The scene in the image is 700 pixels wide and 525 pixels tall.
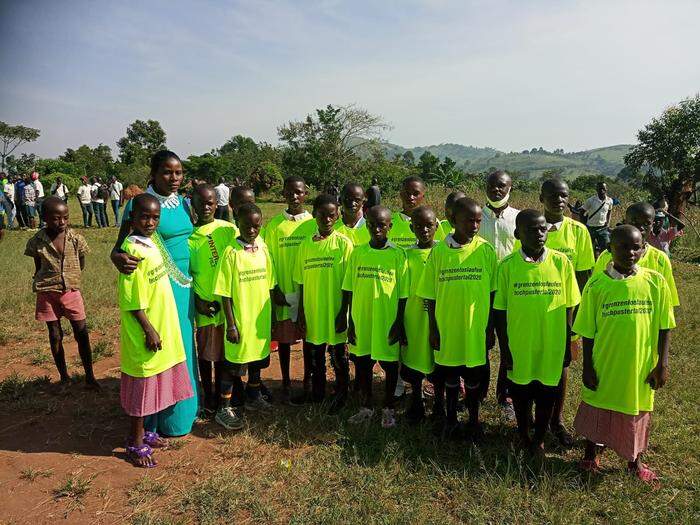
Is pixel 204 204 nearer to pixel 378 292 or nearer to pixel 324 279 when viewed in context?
pixel 324 279

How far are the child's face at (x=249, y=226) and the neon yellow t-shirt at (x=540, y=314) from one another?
1.96m

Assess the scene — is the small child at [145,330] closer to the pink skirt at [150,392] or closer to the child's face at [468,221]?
the pink skirt at [150,392]

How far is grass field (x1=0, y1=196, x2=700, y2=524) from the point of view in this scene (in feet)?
9.36

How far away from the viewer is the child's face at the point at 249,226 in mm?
3779

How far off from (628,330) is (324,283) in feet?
Result: 7.22

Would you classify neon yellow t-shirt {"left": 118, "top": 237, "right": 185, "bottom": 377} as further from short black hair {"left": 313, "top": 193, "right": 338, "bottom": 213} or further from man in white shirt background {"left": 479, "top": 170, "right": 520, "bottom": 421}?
man in white shirt background {"left": 479, "top": 170, "right": 520, "bottom": 421}

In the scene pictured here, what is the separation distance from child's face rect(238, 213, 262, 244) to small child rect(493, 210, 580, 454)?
6.24 ft

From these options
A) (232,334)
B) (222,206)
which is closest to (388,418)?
(232,334)

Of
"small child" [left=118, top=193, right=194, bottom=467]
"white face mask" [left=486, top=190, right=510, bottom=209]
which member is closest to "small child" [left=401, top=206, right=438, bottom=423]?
"white face mask" [left=486, top=190, right=510, bottom=209]

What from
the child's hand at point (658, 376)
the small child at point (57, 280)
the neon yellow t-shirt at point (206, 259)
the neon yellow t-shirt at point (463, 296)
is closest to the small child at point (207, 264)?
the neon yellow t-shirt at point (206, 259)

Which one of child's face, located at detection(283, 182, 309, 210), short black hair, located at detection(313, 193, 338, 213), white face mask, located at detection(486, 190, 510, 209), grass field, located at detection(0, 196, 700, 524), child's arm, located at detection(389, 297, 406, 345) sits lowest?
grass field, located at detection(0, 196, 700, 524)

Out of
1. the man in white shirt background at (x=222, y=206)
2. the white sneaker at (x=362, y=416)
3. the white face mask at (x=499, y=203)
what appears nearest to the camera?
the white sneaker at (x=362, y=416)

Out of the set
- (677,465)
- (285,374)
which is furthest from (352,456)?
(677,465)

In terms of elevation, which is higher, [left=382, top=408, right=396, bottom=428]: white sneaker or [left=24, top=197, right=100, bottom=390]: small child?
[left=24, top=197, right=100, bottom=390]: small child
